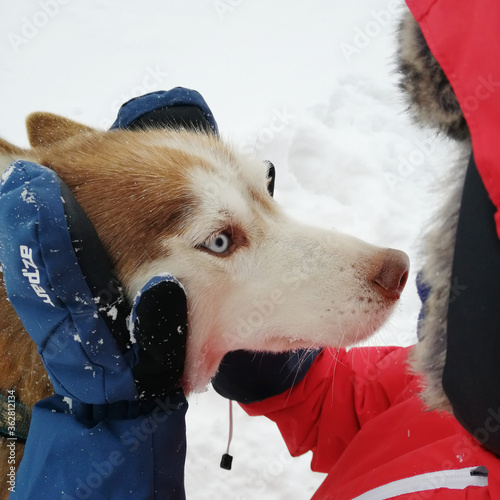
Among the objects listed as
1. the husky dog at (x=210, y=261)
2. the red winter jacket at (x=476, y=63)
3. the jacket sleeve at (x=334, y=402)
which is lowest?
the jacket sleeve at (x=334, y=402)

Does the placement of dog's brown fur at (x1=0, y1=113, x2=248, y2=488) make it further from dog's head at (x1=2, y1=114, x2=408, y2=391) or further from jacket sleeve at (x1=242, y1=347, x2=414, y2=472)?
jacket sleeve at (x1=242, y1=347, x2=414, y2=472)

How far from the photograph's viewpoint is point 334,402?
1.83 metres

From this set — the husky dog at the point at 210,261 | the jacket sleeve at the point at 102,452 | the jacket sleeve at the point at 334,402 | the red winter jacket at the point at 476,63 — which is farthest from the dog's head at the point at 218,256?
the red winter jacket at the point at 476,63

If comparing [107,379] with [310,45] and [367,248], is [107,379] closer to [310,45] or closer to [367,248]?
[367,248]

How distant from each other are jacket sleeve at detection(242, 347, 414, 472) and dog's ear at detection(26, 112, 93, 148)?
1470 millimetres

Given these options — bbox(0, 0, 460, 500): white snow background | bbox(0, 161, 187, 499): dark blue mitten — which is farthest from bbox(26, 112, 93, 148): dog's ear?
bbox(0, 0, 460, 500): white snow background

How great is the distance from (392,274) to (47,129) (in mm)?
1628

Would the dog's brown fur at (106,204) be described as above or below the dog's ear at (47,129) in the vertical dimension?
below

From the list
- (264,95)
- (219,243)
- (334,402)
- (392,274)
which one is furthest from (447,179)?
(264,95)

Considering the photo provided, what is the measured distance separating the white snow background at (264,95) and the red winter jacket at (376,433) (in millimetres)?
1094

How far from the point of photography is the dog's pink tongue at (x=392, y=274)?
151 centimetres

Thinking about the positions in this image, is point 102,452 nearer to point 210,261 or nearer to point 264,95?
point 210,261

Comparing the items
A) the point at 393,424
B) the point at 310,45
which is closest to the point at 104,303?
the point at 393,424

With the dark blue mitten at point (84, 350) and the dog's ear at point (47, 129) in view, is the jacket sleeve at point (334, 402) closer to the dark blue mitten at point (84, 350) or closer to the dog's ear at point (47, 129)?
the dark blue mitten at point (84, 350)
